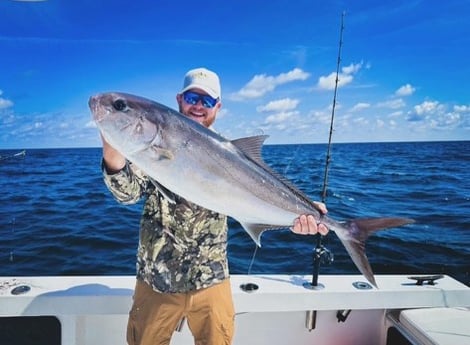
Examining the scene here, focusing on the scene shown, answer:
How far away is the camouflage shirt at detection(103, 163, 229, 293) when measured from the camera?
231cm

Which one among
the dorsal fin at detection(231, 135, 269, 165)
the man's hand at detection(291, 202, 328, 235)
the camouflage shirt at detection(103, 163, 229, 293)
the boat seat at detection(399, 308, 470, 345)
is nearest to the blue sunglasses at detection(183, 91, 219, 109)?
the dorsal fin at detection(231, 135, 269, 165)

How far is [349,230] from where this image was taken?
8.16ft

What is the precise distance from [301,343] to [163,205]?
223 centimetres

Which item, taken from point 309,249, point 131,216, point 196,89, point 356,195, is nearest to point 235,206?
point 196,89

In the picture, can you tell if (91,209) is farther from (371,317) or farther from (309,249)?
(371,317)

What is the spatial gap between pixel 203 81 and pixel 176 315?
5.19 feet

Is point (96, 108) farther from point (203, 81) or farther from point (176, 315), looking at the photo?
point (176, 315)

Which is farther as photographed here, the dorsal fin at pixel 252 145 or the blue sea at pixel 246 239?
the blue sea at pixel 246 239

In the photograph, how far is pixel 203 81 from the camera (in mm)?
2391

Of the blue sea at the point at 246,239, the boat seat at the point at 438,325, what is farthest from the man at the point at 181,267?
the blue sea at the point at 246,239

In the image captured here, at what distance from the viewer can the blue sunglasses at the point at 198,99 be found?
2.43 metres

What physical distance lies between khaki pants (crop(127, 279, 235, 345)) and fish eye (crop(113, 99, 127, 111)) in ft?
3.91

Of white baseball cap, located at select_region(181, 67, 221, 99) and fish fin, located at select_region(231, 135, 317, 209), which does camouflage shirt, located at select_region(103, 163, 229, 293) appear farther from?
white baseball cap, located at select_region(181, 67, 221, 99)

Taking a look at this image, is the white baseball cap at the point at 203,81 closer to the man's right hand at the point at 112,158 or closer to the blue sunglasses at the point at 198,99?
the blue sunglasses at the point at 198,99
